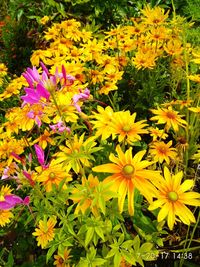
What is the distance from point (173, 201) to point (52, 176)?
1.29 ft

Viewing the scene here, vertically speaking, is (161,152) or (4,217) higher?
(161,152)

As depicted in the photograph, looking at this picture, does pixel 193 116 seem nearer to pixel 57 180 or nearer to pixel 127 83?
pixel 127 83

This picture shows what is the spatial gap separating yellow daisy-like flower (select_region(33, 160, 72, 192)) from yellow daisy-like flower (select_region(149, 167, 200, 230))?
32 centimetres

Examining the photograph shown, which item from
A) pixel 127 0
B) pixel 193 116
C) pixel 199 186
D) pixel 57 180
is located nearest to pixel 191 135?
pixel 193 116

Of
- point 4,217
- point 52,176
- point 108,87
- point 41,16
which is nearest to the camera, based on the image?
point 52,176

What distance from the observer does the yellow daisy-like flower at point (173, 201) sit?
0.95m

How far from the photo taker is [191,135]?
1703 millimetres

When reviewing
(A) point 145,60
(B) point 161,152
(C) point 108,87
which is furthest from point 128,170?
(A) point 145,60

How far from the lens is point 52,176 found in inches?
46.1

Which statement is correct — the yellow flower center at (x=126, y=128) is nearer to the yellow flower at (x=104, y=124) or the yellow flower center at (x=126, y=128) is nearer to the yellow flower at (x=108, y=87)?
the yellow flower at (x=104, y=124)

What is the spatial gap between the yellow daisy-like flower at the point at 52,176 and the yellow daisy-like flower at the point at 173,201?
1.05ft

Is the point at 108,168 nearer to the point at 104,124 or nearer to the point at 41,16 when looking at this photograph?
the point at 104,124
